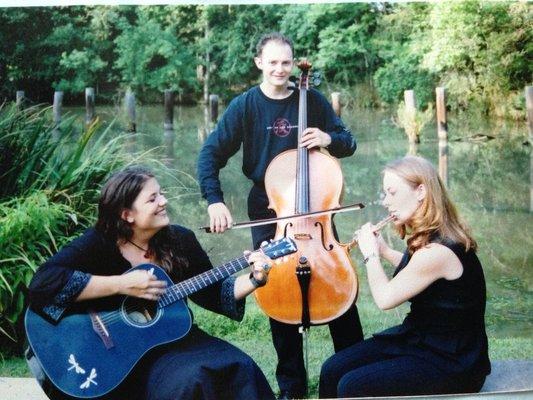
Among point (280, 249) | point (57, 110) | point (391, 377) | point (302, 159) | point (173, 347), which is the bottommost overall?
point (391, 377)

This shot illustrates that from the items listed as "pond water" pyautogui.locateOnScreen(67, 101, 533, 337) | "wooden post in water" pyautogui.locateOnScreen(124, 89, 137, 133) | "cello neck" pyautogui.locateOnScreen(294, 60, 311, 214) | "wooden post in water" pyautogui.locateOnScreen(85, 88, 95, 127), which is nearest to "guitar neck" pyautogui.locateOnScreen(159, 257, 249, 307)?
"pond water" pyautogui.locateOnScreen(67, 101, 533, 337)

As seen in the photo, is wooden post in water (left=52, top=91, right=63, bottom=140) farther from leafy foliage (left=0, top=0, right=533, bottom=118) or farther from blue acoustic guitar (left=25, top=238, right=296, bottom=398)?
blue acoustic guitar (left=25, top=238, right=296, bottom=398)

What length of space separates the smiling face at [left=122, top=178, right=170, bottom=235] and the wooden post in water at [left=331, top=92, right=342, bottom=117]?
89cm

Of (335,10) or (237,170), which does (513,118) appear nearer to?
(335,10)

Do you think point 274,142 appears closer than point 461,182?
Yes

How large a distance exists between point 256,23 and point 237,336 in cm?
145

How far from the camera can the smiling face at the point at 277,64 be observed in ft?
10.7

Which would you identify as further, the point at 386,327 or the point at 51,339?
the point at 386,327

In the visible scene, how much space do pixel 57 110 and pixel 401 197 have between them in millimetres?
1677

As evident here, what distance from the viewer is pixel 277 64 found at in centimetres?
327

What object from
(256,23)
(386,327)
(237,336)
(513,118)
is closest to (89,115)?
(256,23)

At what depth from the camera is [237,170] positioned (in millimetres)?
3270

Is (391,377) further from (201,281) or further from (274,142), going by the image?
(274,142)

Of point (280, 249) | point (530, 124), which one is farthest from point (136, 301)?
point (530, 124)
